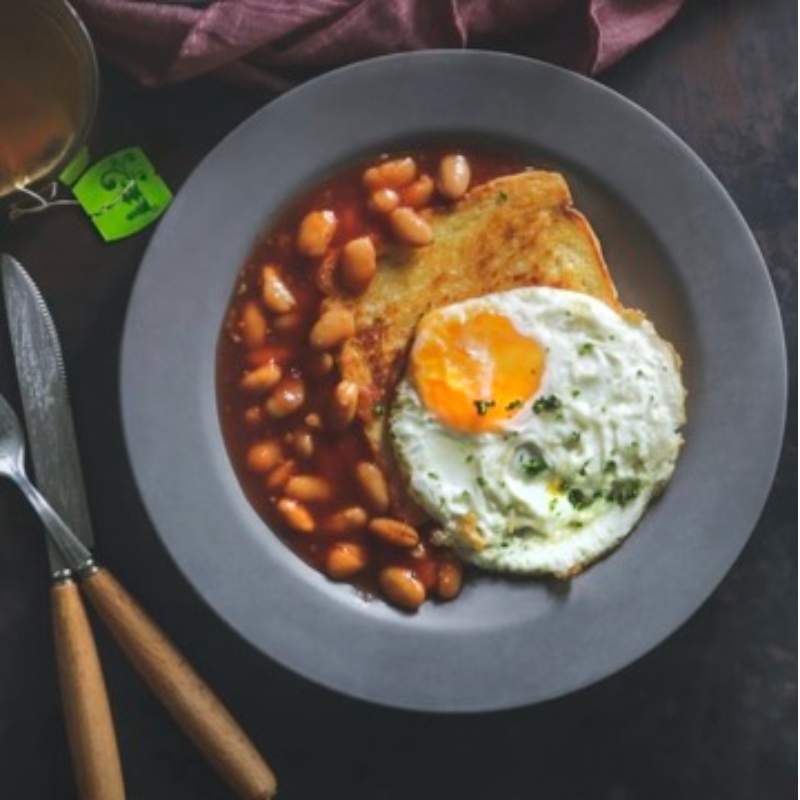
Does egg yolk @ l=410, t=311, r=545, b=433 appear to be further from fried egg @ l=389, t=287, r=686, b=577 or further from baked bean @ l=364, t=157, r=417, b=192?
baked bean @ l=364, t=157, r=417, b=192

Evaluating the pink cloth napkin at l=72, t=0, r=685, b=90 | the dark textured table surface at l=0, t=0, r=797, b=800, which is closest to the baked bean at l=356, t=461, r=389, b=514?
the dark textured table surface at l=0, t=0, r=797, b=800

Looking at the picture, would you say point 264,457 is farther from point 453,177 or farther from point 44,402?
point 453,177

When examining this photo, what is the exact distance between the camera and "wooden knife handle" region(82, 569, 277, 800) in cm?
286

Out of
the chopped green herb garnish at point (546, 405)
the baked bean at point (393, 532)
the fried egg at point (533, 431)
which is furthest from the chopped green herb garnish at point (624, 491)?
the baked bean at point (393, 532)

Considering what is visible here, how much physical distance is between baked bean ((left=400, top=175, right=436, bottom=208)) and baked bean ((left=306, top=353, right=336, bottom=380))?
0.39 m

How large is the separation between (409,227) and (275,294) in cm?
33

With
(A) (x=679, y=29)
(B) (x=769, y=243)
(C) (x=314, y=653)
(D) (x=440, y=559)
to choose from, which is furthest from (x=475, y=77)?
(C) (x=314, y=653)

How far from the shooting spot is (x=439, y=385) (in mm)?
2824

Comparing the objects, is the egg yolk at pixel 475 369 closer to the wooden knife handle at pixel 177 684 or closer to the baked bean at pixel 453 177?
the baked bean at pixel 453 177

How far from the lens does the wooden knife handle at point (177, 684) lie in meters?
2.86

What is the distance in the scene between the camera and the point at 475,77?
2910 mm

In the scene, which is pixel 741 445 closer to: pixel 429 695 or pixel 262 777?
pixel 429 695

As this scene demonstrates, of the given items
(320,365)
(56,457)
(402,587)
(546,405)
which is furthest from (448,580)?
(56,457)

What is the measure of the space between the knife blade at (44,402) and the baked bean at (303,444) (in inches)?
19.4
